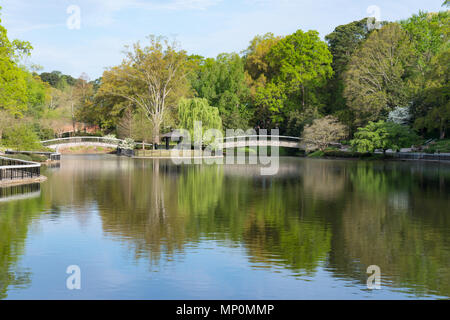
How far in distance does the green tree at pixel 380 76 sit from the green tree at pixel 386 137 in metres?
5.30

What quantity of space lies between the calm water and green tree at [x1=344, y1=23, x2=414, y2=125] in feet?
156

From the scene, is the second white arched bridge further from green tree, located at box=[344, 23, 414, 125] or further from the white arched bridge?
green tree, located at box=[344, 23, 414, 125]

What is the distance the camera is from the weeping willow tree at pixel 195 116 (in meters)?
68.6

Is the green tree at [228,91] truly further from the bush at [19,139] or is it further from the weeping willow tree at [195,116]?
the bush at [19,139]

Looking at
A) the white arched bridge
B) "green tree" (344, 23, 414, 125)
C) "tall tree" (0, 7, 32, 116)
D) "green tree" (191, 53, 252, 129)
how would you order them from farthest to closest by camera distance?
1. "green tree" (191, 53, 252, 129)
2. the white arched bridge
3. "green tree" (344, 23, 414, 125)
4. "tall tree" (0, 7, 32, 116)

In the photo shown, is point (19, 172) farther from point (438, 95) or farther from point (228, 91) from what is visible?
point (228, 91)

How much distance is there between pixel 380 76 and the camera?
239 feet

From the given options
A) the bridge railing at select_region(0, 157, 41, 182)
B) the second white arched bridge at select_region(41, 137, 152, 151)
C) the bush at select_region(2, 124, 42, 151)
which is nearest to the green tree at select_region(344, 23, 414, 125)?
the second white arched bridge at select_region(41, 137, 152, 151)

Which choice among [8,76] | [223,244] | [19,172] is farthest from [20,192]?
[8,76]

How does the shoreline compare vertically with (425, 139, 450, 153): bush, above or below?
below

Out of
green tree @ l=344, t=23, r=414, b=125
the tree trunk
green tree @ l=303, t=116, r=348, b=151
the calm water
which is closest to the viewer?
the calm water

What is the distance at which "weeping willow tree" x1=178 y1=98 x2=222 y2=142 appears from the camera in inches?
2699

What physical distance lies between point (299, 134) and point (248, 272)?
73.1 metres

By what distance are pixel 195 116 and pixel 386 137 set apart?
77.2ft
